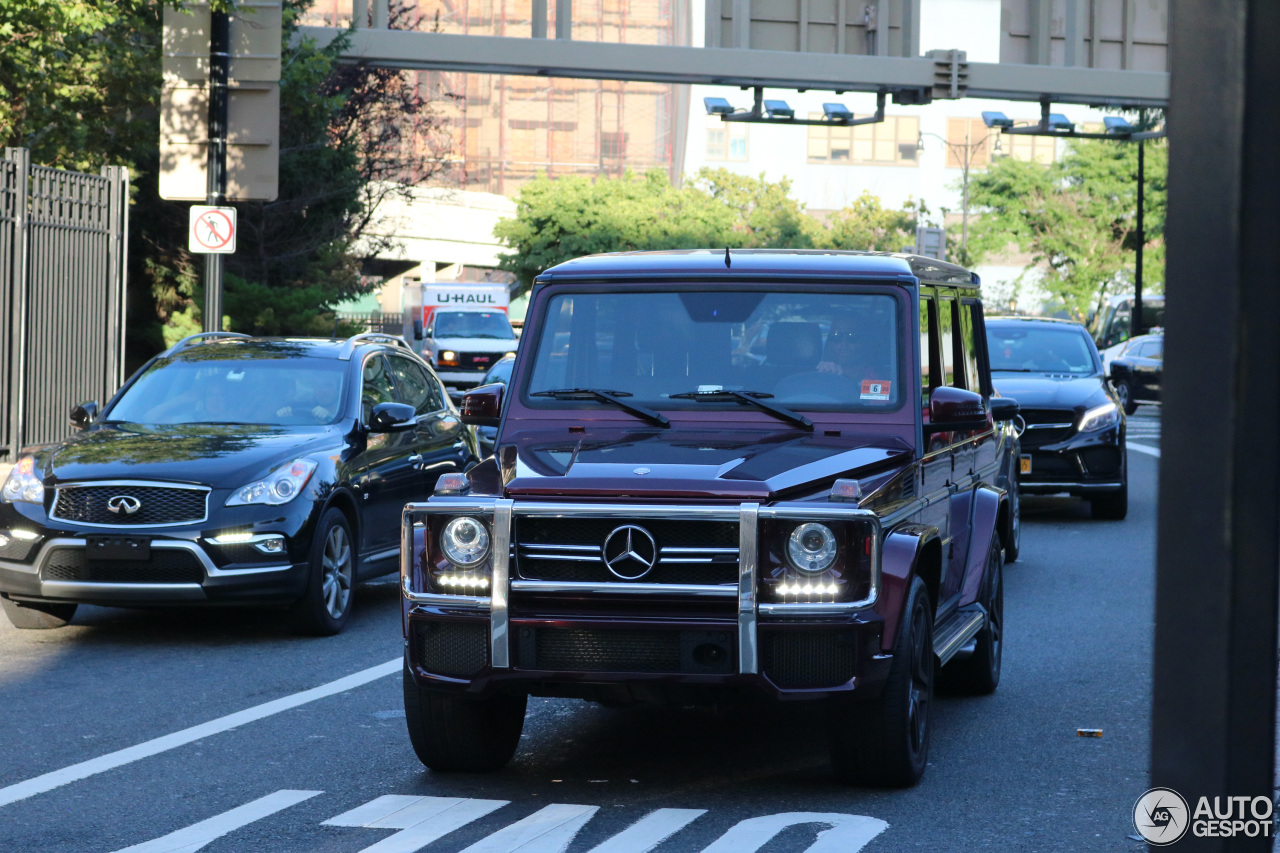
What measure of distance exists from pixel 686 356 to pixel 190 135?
11.5 metres

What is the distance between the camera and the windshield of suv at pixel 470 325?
133 feet

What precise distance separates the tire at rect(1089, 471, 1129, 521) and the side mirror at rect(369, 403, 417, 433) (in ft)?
25.9

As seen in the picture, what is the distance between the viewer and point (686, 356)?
6.54m

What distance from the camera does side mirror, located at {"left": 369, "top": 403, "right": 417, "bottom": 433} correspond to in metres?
9.65

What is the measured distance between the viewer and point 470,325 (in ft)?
134

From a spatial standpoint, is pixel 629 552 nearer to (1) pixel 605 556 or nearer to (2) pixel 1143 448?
(1) pixel 605 556

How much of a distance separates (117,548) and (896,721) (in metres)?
4.59

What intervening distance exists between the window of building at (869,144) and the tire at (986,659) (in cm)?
11059

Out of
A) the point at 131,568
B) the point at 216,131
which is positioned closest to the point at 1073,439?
the point at 216,131

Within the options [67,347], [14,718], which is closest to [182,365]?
[14,718]

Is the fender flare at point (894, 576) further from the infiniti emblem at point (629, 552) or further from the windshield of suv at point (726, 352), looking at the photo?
the windshield of suv at point (726, 352)

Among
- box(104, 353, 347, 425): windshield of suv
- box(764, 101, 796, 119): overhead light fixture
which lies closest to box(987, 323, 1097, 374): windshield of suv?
box(104, 353, 347, 425): windshield of suv

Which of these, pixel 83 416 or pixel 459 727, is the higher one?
pixel 83 416

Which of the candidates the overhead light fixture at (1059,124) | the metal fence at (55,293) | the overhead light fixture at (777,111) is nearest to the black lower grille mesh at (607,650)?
the metal fence at (55,293)
